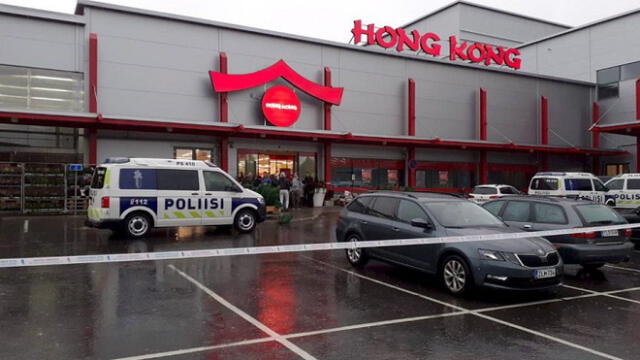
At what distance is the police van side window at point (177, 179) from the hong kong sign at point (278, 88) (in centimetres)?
1154

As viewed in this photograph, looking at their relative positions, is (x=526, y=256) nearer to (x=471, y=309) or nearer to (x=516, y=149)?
(x=471, y=309)

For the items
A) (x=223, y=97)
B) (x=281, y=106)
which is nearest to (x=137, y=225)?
(x=223, y=97)

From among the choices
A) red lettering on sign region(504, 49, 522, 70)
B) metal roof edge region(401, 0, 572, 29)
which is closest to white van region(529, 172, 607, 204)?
red lettering on sign region(504, 49, 522, 70)

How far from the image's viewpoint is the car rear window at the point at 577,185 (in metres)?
19.8

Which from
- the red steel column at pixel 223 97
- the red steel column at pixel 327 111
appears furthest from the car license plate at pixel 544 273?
the red steel column at pixel 327 111

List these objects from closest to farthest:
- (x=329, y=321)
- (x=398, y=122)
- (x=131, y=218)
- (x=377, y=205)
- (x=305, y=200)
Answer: (x=329, y=321) → (x=377, y=205) → (x=131, y=218) → (x=305, y=200) → (x=398, y=122)

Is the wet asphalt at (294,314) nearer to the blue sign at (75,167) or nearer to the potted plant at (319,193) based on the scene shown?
the blue sign at (75,167)

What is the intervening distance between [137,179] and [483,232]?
366 inches

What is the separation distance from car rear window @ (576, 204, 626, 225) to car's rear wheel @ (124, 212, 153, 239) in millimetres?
10433

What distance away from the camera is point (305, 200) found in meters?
25.8

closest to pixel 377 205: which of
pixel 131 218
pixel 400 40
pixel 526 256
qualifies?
pixel 526 256

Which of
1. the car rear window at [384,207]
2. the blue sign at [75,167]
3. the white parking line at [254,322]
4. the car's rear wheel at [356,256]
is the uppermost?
the blue sign at [75,167]

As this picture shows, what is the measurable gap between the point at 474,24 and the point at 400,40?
19.8 metres

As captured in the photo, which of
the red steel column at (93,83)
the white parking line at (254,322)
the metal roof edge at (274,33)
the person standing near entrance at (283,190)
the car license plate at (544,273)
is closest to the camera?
the white parking line at (254,322)
